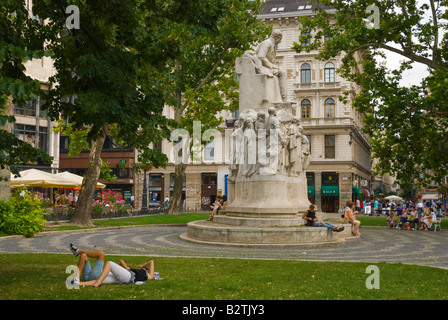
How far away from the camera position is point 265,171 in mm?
15086

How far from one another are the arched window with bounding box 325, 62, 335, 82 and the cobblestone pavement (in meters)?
33.3

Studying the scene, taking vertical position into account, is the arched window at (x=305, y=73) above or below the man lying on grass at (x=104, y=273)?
above

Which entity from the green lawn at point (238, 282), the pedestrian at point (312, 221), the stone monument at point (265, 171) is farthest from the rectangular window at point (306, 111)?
the green lawn at point (238, 282)

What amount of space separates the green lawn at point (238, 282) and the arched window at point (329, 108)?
39512 millimetres

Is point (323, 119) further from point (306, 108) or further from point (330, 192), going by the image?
point (330, 192)

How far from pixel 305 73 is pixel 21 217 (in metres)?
37.8

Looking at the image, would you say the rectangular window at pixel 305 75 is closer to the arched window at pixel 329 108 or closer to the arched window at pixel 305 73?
the arched window at pixel 305 73

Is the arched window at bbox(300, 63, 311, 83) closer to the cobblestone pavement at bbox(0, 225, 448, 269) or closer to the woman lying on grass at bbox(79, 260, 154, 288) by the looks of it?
the cobblestone pavement at bbox(0, 225, 448, 269)

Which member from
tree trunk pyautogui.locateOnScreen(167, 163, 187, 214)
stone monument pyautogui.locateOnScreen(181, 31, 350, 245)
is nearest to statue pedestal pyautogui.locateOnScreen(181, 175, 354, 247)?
stone monument pyautogui.locateOnScreen(181, 31, 350, 245)

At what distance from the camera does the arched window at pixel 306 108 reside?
49.0 meters

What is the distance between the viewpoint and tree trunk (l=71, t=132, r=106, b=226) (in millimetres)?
22219

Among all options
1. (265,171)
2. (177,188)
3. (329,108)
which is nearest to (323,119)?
(329,108)

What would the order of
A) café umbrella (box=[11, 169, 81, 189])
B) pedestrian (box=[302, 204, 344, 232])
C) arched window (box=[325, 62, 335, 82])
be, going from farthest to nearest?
arched window (box=[325, 62, 335, 82]), café umbrella (box=[11, 169, 81, 189]), pedestrian (box=[302, 204, 344, 232])

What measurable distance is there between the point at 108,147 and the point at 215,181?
12421 mm
